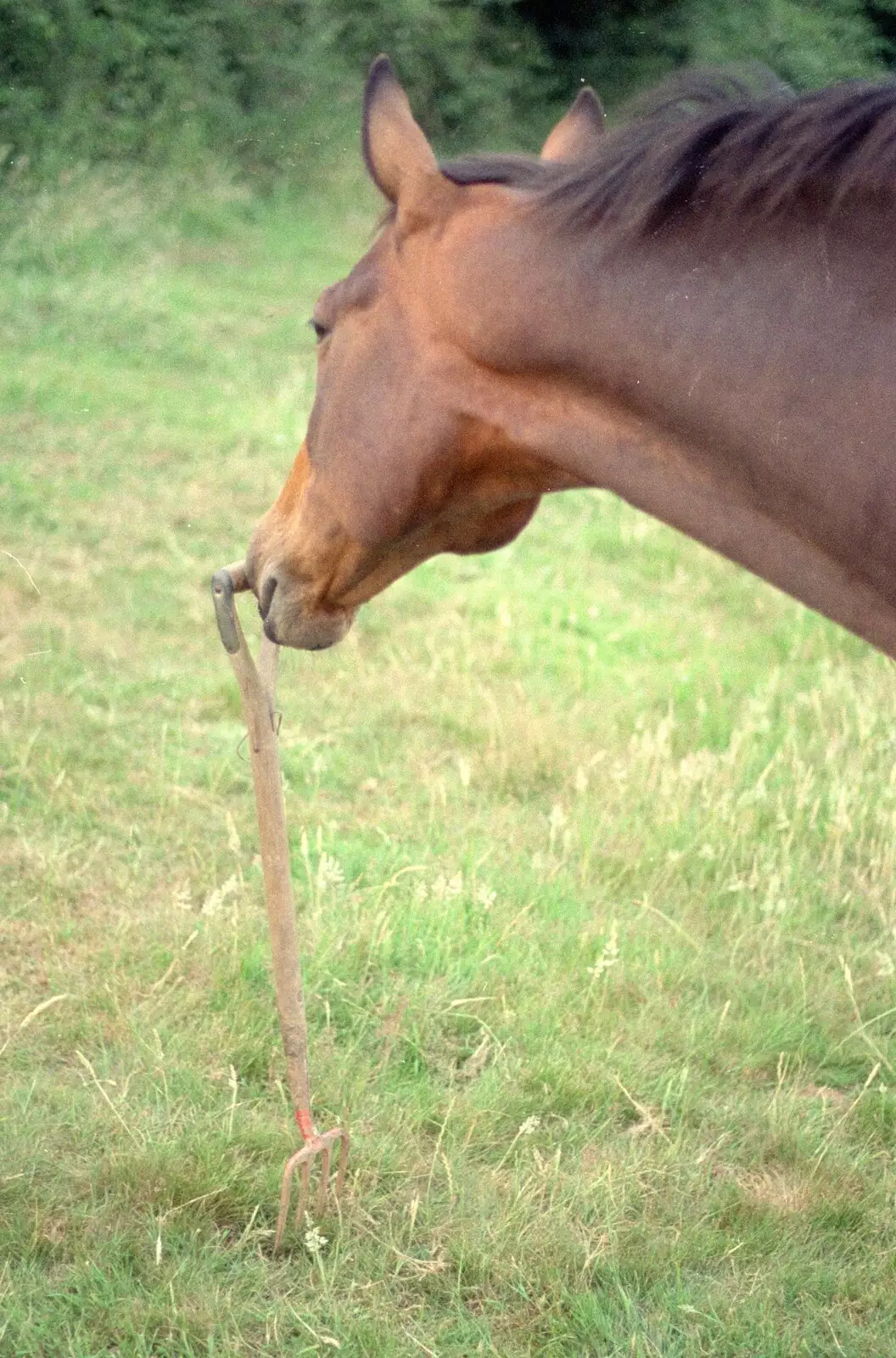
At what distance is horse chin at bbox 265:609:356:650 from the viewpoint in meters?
2.71

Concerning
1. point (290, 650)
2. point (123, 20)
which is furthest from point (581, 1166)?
point (123, 20)

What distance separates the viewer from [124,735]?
468 cm

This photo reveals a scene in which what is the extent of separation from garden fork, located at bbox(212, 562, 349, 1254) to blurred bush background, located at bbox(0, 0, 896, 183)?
8148 mm

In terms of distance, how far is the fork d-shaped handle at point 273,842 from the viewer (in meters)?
A: 2.82

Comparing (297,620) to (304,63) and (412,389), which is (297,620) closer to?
(412,389)

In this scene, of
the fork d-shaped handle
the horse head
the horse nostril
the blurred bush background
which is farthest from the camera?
the blurred bush background

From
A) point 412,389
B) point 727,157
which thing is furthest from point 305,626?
point 727,157

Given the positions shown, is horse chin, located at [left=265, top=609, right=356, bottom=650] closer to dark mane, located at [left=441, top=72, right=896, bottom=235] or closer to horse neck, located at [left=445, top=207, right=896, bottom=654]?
horse neck, located at [left=445, top=207, right=896, bottom=654]

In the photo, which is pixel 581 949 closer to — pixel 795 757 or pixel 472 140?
pixel 795 757

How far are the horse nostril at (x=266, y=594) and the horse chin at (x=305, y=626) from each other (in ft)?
0.06

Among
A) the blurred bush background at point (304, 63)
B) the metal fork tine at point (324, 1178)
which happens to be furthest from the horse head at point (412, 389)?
the blurred bush background at point (304, 63)

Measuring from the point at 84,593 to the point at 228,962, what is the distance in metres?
2.54

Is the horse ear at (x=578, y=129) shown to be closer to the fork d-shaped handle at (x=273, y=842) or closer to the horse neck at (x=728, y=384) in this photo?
the horse neck at (x=728, y=384)

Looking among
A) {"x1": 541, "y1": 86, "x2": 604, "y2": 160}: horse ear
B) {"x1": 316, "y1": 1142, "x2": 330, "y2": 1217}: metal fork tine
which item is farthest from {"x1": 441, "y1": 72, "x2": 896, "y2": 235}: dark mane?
{"x1": 316, "y1": 1142, "x2": 330, "y2": 1217}: metal fork tine
